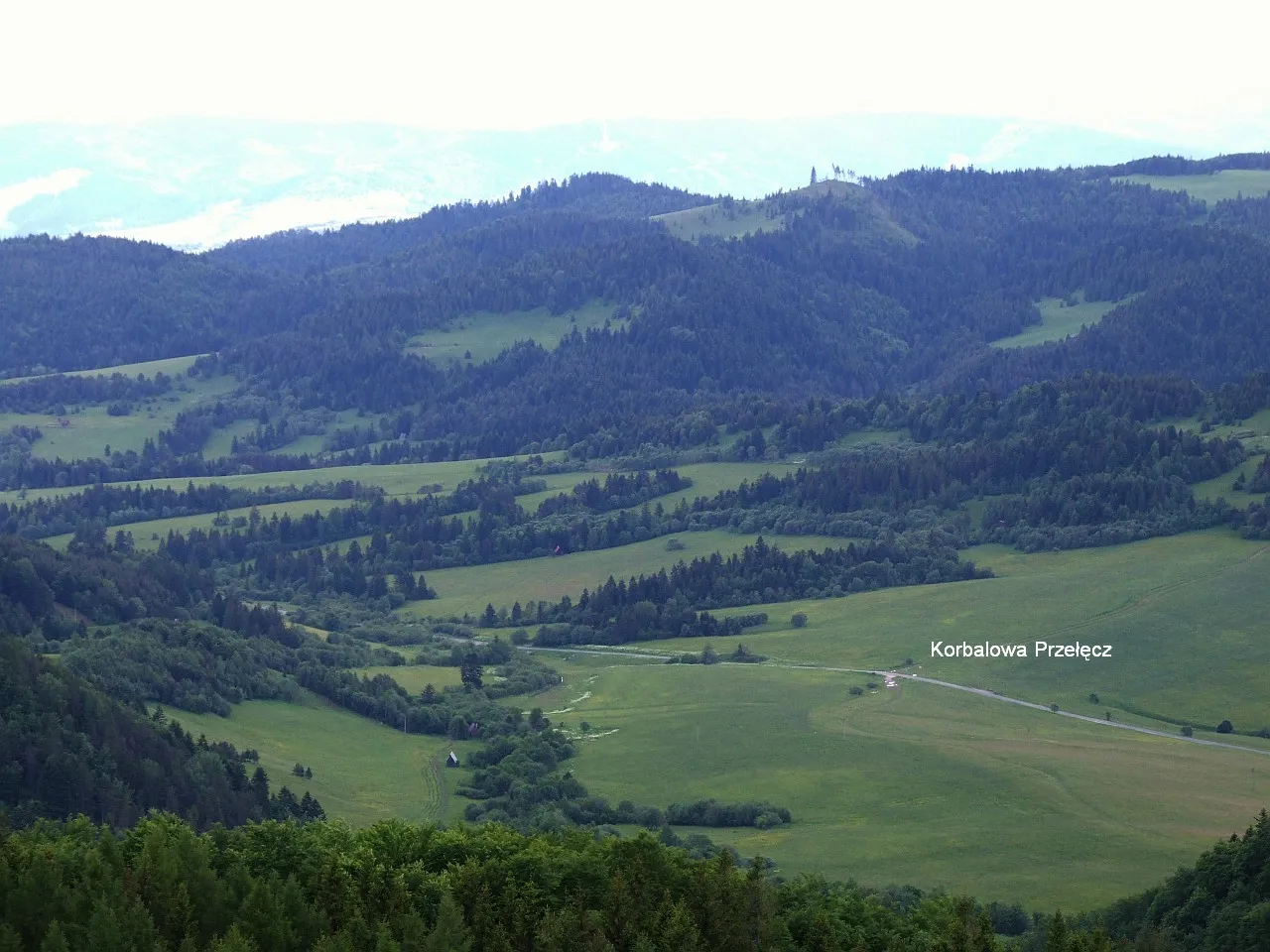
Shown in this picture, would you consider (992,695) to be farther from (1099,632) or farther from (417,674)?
(417,674)

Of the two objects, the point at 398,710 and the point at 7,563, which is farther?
the point at 7,563

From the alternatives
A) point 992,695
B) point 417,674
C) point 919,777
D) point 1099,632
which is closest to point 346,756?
point 417,674

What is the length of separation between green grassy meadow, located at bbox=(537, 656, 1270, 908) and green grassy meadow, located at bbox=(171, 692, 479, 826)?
11915mm

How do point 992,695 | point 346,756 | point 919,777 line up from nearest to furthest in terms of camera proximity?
point 919,777 < point 346,756 < point 992,695

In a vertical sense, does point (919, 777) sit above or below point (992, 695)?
above

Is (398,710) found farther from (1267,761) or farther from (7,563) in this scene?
(1267,761)

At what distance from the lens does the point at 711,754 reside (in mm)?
144625

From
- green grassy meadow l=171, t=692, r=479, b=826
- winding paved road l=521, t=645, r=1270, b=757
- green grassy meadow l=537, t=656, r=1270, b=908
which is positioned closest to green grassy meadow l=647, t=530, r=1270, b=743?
winding paved road l=521, t=645, r=1270, b=757

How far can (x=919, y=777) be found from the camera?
13525 cm

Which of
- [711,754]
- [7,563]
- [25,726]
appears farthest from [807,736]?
[7,563]

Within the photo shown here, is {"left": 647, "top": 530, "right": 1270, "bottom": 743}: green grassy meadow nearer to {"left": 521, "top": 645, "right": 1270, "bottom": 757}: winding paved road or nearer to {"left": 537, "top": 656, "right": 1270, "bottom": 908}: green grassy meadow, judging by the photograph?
{"left": 521, "top": 645, "right": 1270, "bottom": 757}: winding paved road

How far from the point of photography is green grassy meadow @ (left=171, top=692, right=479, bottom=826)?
420ft

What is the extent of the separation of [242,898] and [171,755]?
144ft

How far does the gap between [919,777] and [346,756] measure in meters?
41.0
